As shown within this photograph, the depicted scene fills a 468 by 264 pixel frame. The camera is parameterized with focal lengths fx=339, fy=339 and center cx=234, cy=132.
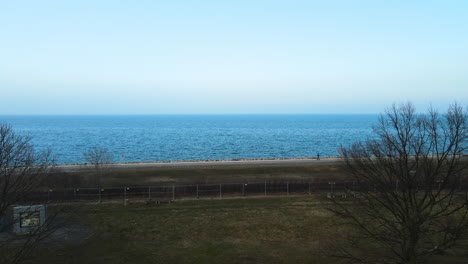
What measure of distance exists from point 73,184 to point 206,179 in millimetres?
16777

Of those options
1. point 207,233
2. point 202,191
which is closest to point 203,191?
point 202,191

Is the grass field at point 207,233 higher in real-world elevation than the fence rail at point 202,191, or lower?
lower

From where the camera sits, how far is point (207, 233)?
2584 cm

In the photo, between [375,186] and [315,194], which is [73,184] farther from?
[375,186]

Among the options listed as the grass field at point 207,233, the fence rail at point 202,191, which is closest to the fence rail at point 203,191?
the fence rail at point 202,191

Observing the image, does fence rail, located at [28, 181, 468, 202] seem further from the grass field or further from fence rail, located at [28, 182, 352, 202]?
the grass field

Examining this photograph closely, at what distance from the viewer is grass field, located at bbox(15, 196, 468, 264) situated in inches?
833

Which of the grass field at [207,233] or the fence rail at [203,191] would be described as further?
the fence rail at [203,191]

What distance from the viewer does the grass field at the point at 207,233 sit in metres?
21.2

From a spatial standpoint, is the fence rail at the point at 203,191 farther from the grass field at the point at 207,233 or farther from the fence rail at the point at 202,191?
the grass field at the point at 207,233

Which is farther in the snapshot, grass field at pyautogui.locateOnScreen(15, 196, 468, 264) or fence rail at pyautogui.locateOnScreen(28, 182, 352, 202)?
fence rail at pyautogui.locateOnScreen(28, 182, 352, 202)

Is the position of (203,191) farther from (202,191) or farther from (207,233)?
(207,233)

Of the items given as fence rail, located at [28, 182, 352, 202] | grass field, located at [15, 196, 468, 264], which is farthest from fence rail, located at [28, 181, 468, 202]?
grass field, located at [15, 196, 468, 264]

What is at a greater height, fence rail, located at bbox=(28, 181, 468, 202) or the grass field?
fence rail, located at bbox=(28, 181, 468, 202)
